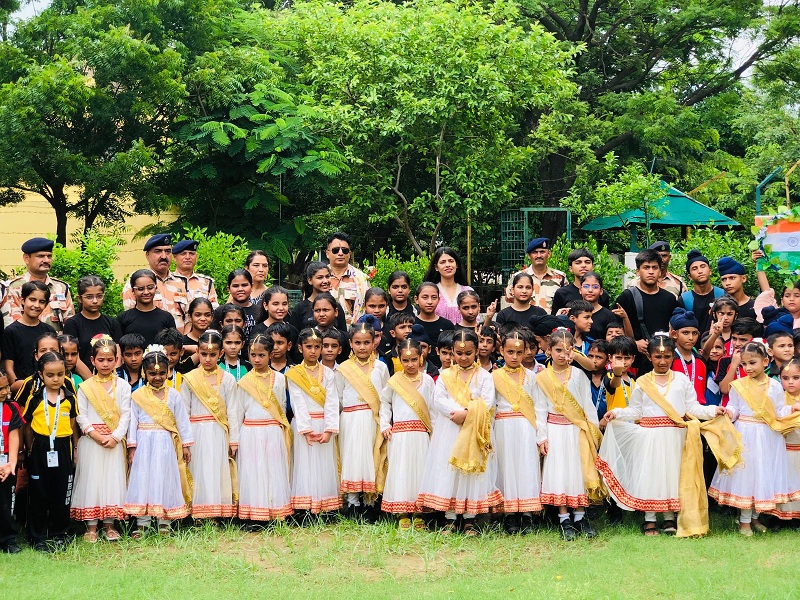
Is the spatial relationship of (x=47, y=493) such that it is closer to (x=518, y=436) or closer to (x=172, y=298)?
(x=172, y=298)

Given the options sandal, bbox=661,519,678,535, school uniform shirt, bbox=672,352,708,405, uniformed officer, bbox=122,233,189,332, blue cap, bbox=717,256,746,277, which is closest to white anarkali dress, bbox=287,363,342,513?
uniformed officer, bbox=122,233,189,332

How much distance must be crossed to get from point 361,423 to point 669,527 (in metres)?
2.29

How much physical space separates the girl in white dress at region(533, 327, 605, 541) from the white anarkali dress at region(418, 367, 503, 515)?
1.24 ft

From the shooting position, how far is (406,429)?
6.91 m

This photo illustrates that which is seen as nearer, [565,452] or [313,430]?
[565,452]

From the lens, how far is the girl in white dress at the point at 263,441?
6.80m

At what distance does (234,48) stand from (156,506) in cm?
897

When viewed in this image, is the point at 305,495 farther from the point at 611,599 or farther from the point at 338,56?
the point at 338,56

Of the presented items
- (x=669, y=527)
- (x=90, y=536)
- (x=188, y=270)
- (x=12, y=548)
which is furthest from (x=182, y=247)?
(x=669, y=527)

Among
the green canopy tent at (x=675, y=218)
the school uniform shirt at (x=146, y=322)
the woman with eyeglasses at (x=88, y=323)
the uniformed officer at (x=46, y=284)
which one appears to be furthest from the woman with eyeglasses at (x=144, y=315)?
the green canopy tent at (x=675, y=218)

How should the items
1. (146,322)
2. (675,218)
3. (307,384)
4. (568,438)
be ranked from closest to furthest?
1. (568,438)
2. (307,384)
3. (146,322)
4. (675,218)

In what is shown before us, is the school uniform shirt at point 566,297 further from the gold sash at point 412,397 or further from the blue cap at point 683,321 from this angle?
the gold sash at point 412,397

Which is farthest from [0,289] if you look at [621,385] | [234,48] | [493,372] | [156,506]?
[234,48]

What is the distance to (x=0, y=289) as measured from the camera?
7.40m
